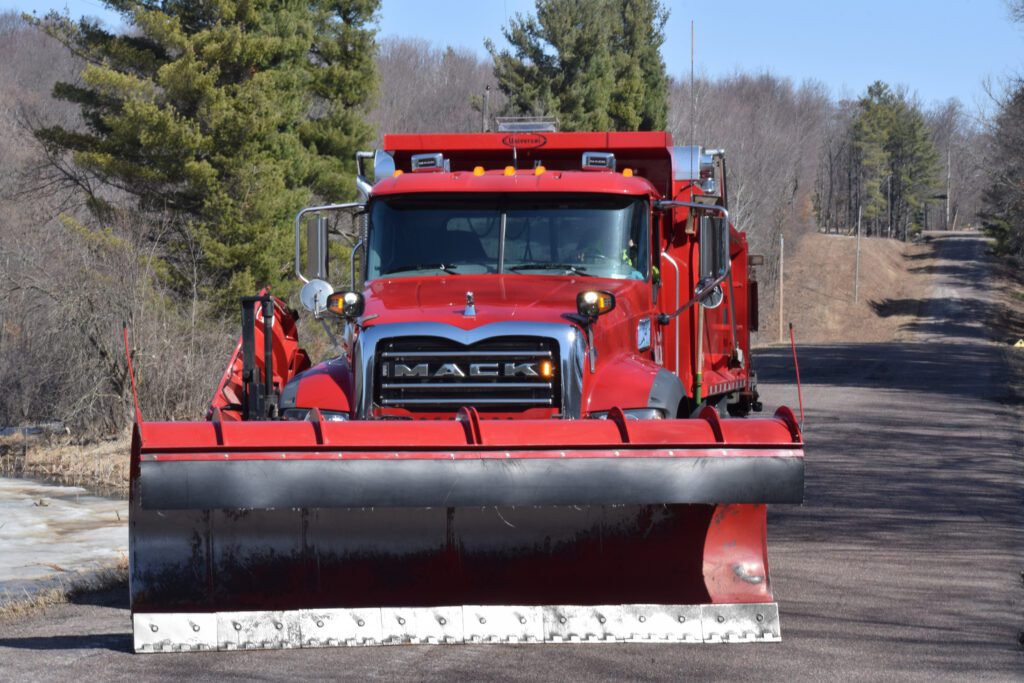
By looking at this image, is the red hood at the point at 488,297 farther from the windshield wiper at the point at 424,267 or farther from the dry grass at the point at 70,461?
the dry grass at the point at 70,461

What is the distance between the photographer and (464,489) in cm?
602

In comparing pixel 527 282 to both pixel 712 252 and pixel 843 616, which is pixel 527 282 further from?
pixel 843 616

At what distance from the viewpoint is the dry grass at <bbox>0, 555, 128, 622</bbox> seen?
7.68m

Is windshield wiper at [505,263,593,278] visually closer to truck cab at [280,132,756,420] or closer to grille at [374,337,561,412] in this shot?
truck cab at [280,132,756,420]

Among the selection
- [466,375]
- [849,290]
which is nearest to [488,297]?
[466,375]

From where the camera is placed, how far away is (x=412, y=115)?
2977 inches

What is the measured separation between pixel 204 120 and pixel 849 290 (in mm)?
60527

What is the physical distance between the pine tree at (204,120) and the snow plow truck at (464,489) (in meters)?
18.8

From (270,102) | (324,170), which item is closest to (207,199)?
(270,102)

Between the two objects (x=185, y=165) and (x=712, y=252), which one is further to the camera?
(x=185, y=165)

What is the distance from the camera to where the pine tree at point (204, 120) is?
1022 inches

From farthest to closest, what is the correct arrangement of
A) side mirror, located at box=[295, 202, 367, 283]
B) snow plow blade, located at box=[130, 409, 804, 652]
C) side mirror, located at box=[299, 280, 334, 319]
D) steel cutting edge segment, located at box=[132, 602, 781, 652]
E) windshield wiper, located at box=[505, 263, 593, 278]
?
side mirror, located at box=[295, 202, 367, 283] → windshield wiper, located at box=[505, 263, 593, 278] → side mirror, located at box=[299, 280, 334, 319] → steel cutting edge segment, located at box=[132, 602, 781, 652] → snow plow blade, located at box=[130, 409, 804, 652]

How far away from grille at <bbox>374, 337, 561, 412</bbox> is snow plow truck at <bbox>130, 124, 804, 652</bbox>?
1 centimetres

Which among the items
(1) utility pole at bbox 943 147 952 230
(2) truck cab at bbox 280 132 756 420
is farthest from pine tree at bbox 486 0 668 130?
(1) utility pole at bbox 943 147 952 230
